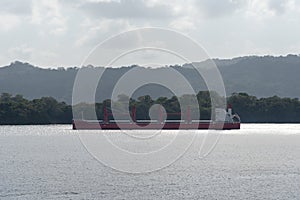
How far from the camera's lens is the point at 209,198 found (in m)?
42.4

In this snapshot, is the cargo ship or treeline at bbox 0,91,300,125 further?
treeline at bbox 0,91,300,125

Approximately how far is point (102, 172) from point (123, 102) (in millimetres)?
122544

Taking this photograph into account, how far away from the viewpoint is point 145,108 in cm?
17812

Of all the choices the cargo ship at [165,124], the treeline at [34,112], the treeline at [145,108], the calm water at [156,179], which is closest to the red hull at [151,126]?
the cargo ship at [165,124]

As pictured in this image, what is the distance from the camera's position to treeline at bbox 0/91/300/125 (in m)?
169

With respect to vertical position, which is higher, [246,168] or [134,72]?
[134,72]

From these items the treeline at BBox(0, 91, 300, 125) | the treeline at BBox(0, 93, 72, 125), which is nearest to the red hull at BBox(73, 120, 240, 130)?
the treeline at BBox(0, 91, 300, 125)

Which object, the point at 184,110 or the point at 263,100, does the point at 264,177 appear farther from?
the point at 263,100

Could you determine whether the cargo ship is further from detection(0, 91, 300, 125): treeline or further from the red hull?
detection(0, 91, 300, 125): treeline

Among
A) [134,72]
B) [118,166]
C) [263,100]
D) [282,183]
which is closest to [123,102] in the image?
[134,72]

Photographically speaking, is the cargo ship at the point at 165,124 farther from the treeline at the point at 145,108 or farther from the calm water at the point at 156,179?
the calm water at the point at 156,179

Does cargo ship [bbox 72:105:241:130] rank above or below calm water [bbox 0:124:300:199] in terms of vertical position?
above

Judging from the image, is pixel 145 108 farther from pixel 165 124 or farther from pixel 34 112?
pixel 34 112

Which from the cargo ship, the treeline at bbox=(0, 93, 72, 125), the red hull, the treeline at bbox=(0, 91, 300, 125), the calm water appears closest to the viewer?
the calm water
